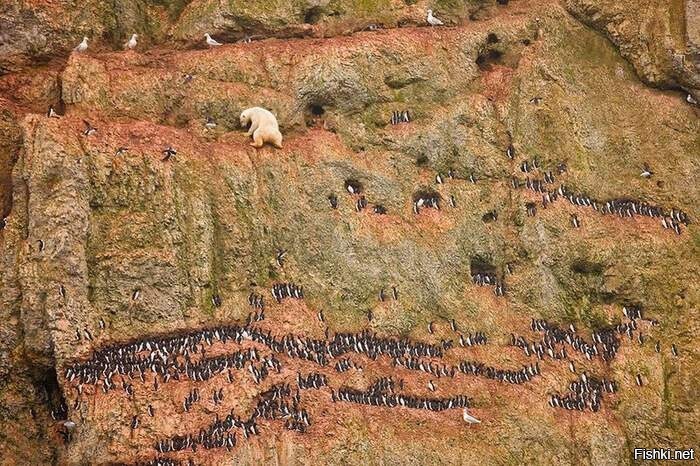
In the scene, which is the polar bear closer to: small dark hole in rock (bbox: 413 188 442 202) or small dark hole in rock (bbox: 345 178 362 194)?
small dark hole in rock (bbox: 345 178 362 194)

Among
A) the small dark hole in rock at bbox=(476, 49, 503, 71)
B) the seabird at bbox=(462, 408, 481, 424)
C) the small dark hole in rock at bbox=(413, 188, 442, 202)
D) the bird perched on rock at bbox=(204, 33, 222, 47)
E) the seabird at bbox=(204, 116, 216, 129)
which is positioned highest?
the bird perched on rock at bbox=(204, 33, 222, 47)

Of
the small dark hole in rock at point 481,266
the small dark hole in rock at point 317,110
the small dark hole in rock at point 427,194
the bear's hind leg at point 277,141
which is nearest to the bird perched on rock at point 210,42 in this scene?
the small dark hole in rock at point 317,110

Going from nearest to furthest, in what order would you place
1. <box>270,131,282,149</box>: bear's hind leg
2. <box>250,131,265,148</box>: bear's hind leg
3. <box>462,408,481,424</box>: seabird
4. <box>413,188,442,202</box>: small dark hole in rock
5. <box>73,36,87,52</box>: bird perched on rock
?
<box>462,408,481,424</box>: seabird
<box>250,131,265,148</box>: bear's hind leg
<box>270,131,282,149</box>: bear's hind leg
<box>73,36,87,52</box>: bird perched on rock
<box>413,188,442,202</box>: small dark hole in rock

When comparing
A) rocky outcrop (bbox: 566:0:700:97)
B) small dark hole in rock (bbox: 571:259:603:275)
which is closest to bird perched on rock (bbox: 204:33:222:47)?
rocky outcrop (bbox: 566:0:700:97)

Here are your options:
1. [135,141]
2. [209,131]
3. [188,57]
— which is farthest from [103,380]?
[188,57]

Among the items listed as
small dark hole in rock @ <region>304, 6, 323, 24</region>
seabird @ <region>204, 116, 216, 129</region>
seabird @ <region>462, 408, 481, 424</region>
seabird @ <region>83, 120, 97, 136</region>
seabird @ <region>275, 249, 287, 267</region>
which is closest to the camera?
seabird @ <region>462, 408, 481, 424</region>

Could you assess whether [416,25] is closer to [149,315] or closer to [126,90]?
[126,90]

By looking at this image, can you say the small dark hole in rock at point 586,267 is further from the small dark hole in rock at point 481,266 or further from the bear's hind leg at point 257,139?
the bear's hind leg at point 257,139

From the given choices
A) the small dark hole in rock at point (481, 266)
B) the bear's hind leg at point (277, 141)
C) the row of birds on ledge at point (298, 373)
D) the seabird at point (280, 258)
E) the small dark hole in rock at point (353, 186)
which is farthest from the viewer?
the small dark hole in rock at point (481, 266)
